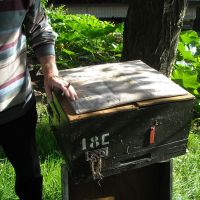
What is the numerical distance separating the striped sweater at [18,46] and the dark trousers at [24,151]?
0.07m

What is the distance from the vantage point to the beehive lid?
1937mm

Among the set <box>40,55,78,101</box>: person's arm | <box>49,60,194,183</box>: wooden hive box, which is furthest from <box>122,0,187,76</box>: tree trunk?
<box>40,55,78,101</box>: person's arm

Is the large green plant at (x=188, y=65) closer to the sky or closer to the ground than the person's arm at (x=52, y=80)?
closer to the ground

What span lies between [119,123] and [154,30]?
1882 mm

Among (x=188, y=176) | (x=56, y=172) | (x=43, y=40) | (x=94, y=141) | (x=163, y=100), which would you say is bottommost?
(x=188, y=176)

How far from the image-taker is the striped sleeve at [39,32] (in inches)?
84.0

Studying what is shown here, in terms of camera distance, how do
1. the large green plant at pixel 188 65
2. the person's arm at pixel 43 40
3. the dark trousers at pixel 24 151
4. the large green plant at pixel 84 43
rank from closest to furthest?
the person's arm at pixel 43 40 → the dark trousers at pixel 24 151 → the large green plant at pixel 188 65 → the large green plant at pixel 84 43

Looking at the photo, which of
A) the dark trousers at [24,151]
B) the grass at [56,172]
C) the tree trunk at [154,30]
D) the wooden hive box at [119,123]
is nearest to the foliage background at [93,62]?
the grass at [56,172]

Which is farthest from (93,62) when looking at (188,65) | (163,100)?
(163,100)

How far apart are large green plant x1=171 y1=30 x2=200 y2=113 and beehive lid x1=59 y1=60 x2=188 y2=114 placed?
6.21 ft

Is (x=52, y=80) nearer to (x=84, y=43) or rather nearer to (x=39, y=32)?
(x=39, y=32)

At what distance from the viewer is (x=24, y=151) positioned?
2305mm

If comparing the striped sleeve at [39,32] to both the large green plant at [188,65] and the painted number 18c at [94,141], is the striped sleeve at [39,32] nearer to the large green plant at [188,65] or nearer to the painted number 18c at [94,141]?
the painted number 18c at [94,141]

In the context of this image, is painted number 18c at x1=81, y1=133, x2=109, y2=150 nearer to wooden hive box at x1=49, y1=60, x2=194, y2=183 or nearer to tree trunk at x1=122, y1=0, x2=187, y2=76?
wooden hive box at x1=49, y1=60, x2=194, y2=183
